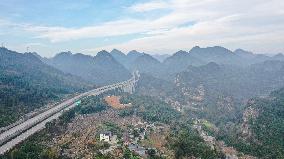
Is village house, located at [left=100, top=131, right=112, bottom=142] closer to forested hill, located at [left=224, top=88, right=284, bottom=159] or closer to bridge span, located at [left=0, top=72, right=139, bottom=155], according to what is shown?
bridge span, located at [left=0, top=72, right=139, bottom=155]

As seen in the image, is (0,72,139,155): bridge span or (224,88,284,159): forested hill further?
(224,88,284,159): forested hill

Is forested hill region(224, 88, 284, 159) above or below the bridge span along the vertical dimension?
below

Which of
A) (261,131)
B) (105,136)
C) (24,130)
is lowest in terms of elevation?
(261,131)

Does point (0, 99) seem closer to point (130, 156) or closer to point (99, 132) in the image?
point (99, 132)

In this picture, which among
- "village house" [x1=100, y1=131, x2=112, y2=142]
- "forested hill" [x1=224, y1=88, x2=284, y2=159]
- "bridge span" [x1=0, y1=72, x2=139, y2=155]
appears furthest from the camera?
"forested hill" [x1=224, y1=88, x2=284, y2=159]

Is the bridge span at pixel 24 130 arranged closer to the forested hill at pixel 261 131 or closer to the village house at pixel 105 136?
the village house at pixel 105 136

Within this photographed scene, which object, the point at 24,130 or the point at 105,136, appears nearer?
the point at 105,136

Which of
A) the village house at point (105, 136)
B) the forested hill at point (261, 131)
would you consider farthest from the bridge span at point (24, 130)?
the forested hill at point (261, 131)

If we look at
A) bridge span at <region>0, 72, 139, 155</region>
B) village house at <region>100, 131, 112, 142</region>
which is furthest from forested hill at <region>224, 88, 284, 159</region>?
bridge span at <region>0, 72, 139, 155</region>

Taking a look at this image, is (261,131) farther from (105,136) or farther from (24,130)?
(24,130)

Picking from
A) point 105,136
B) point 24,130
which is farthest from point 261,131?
point 24,130

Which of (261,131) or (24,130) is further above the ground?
(24,130)
